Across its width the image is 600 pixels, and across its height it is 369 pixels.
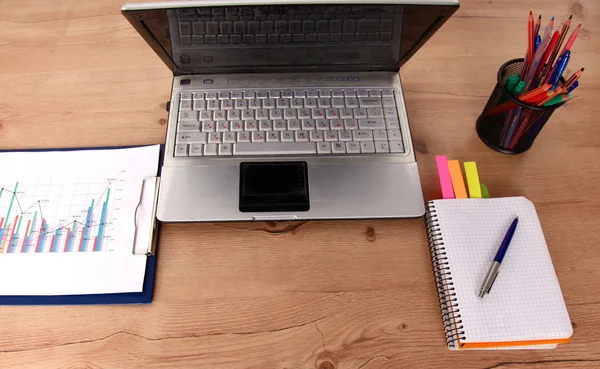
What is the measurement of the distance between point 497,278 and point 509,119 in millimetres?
237

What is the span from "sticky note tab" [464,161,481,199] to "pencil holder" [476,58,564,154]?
70 mm

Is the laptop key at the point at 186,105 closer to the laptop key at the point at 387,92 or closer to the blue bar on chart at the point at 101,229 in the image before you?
the blue bar on chart at the point at 101,229

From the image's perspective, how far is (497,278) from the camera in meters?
0.51

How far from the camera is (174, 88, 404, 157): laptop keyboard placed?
1.97 ft

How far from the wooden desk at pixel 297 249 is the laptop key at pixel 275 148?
0.11 m

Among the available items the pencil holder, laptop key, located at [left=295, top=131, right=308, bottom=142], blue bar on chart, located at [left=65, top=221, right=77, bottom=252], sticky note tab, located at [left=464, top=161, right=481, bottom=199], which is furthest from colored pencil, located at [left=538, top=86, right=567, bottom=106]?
blue bar on chart, located at [left=65, top=221, right=77, bottom=252]

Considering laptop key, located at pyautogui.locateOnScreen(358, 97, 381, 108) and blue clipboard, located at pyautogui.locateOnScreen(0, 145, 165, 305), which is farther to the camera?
laptop key, located at pyautogui.locateOnScreen(358, 97, 381, 108)

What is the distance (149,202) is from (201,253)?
11 centimetres

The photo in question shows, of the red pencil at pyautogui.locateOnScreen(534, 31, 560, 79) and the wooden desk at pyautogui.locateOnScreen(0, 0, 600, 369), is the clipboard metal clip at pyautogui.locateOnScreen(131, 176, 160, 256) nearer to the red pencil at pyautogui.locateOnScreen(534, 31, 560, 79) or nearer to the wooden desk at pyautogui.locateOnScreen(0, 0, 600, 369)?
the wooden desk at pyautogui.locateOnScreen(0, 0, 600, 369)

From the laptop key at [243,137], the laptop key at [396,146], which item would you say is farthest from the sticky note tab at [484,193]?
the laptop key at [243,137]

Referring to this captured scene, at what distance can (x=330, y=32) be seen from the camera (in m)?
0.60

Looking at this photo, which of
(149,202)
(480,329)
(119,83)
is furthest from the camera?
(119,83)

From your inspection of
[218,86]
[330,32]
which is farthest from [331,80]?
[218,86]

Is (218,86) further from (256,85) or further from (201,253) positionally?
(201,253)
